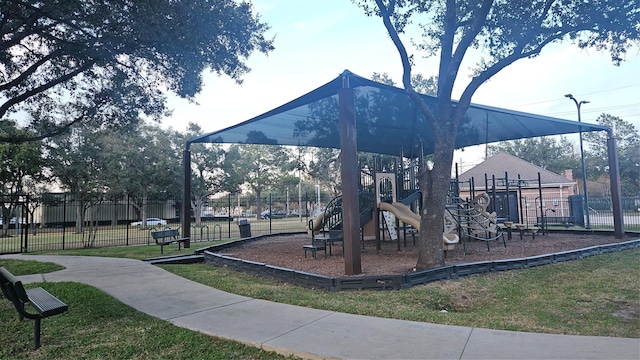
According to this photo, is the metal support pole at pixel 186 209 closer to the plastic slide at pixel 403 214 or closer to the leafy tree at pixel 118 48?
the leafy tree at pixel 118 48

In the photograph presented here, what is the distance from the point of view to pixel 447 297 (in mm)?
5910

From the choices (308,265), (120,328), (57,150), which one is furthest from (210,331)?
(57,150)

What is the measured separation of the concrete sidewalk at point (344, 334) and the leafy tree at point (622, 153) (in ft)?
177

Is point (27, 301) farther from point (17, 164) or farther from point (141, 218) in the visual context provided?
point (141, 218)

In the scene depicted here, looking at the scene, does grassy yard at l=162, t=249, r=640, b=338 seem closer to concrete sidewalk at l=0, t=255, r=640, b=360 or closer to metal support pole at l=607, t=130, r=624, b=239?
concrete sidewalk at l=0, t=255, r=640, b=360

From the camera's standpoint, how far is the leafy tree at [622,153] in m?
48.4

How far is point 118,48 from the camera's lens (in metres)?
8.26

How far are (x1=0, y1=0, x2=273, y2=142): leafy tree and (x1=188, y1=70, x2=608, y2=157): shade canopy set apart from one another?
6.70 feet

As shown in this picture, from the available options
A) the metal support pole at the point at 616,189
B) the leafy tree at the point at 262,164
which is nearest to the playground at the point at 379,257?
the metal support pole at the point at 616,189

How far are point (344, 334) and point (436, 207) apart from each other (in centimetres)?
422

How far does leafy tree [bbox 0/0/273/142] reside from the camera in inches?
292

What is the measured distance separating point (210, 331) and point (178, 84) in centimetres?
716

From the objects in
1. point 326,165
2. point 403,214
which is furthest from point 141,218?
point 403,214

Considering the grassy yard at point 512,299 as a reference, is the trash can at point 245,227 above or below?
above
